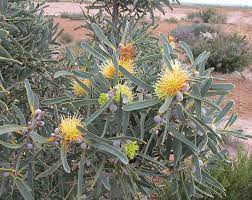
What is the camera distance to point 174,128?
1.03 m

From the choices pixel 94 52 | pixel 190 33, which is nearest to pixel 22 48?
pixel 94 52

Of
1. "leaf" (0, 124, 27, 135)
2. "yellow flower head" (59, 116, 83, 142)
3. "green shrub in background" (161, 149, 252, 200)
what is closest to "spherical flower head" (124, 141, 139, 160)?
"yellow flower head" (59, 116, 83, 142)

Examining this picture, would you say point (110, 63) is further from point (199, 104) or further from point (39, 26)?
point (39, 26)

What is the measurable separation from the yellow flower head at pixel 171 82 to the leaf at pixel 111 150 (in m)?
0.15

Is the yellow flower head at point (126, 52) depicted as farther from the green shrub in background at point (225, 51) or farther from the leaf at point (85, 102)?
the green shrub in background at point (225, 51)

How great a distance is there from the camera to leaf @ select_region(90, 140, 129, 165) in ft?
3.18

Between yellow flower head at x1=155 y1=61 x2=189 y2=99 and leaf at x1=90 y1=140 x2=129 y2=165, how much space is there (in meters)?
0.15

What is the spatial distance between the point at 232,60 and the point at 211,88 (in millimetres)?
8166

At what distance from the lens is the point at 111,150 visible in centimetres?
98

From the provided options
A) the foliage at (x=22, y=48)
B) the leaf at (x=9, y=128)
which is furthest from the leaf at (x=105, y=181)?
the foliage at (x=22, y=48)

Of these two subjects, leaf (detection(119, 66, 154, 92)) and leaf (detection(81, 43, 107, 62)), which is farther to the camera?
leaf (detection(81, 43, 107, 62))

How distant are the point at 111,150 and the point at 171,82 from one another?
0.63 feet

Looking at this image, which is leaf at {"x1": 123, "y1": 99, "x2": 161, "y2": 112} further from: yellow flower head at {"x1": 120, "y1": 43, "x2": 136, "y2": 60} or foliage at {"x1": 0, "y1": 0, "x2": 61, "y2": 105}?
foliage at {"x1": 0, "y1": 0, "x2": 61, "y2": 105}

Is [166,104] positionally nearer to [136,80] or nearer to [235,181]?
[136,80]
